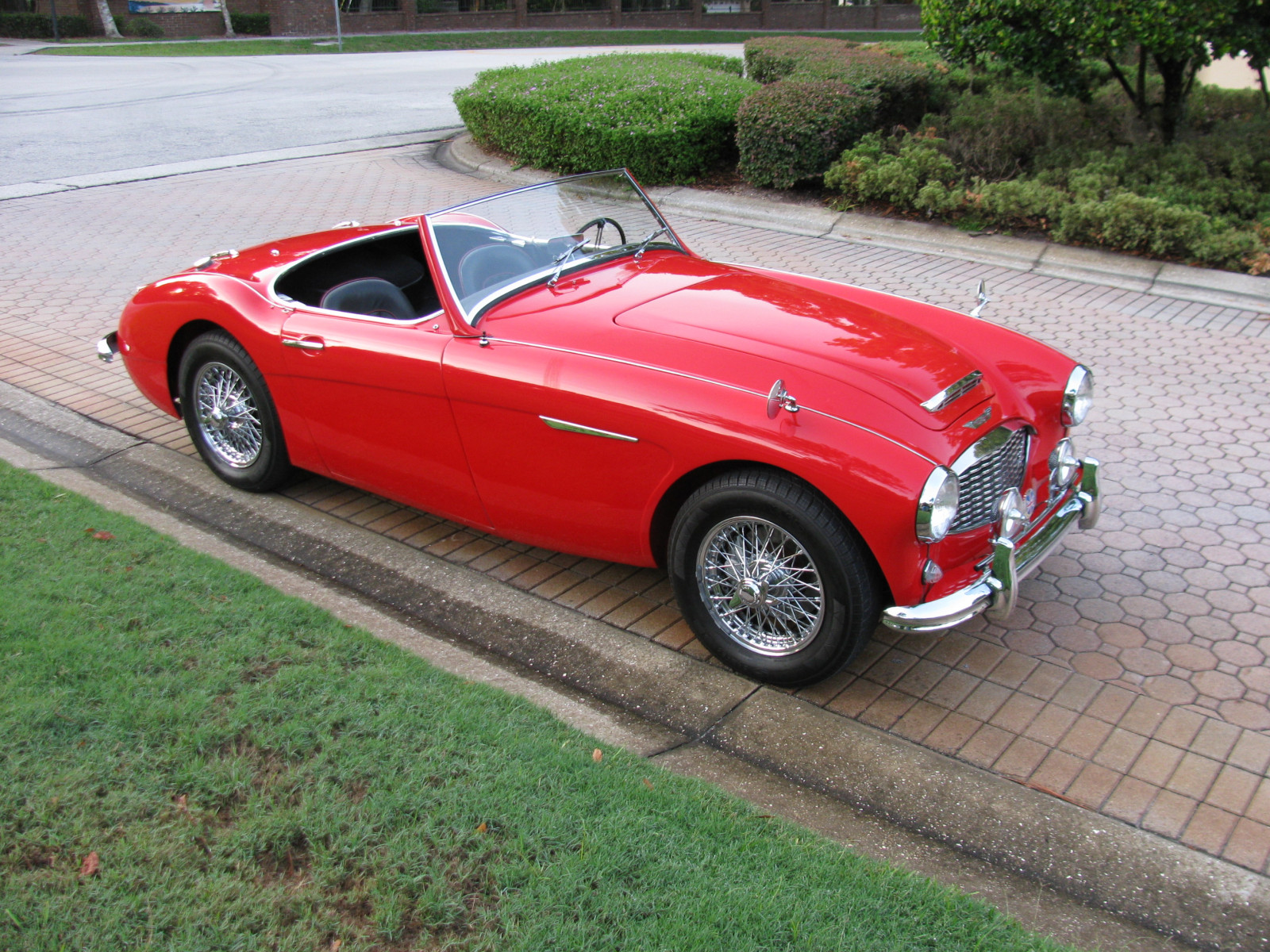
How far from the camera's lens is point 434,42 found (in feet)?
120

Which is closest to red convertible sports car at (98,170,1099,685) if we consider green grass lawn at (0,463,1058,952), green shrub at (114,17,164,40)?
green grass lawn at (0,463,1058,952)

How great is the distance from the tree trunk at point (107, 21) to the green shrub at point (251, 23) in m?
4.25

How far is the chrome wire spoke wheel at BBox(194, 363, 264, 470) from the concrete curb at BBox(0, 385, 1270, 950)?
224 mm

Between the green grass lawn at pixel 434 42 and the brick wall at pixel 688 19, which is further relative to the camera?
the brick wall at pixel 688 19

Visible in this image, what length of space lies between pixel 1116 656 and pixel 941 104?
10015mm

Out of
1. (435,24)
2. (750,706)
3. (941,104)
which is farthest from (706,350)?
(435,24)

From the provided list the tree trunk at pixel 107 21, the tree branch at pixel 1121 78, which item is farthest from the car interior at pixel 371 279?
the tree trunk at pixel 107 21

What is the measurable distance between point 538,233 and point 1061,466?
232 centimetres

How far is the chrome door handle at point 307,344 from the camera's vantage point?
4.31m

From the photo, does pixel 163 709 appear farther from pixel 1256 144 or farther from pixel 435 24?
pixel 435 24

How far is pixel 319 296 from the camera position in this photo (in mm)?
4988

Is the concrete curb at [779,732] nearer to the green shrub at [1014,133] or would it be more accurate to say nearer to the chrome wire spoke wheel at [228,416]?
the chrome wire spoke wheel at [228,416]

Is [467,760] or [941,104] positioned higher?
[941,104]

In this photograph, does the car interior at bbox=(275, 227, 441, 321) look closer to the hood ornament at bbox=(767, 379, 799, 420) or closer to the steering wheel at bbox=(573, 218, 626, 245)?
the steering wheel at bbox=(573, 218, 626, 245)
